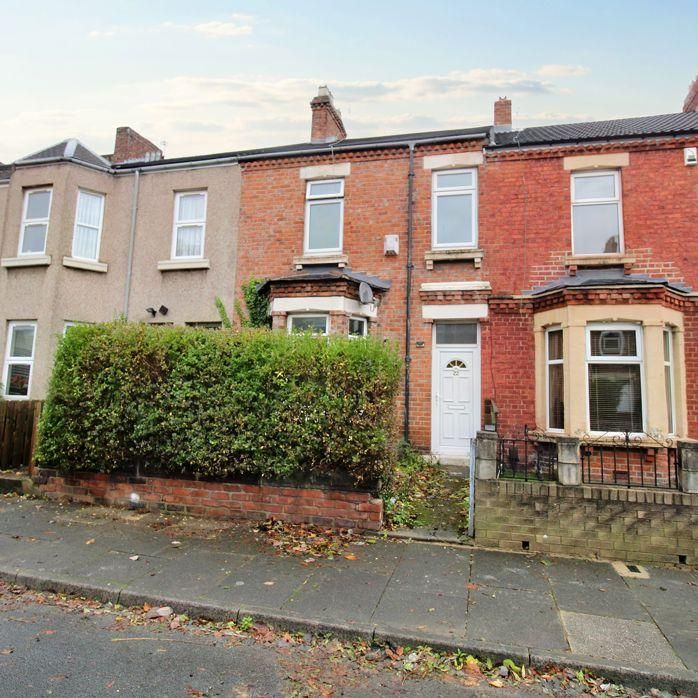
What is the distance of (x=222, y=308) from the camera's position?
1069cm

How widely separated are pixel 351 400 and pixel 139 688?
3.42 meters

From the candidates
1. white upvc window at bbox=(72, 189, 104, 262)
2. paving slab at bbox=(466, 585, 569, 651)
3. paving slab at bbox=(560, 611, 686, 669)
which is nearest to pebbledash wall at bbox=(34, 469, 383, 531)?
paving slab at bbox=(466, 585, 569, 651)

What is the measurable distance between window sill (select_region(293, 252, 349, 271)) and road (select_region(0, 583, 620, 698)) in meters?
7.96

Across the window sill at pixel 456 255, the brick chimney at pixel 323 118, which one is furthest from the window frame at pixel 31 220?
the window sill at pixel 456 255

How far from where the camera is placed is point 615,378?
836cm

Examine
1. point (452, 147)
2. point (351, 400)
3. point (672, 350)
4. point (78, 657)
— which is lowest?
point (78, 657)

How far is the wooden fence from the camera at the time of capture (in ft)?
24.6

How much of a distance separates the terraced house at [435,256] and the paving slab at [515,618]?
427 cm

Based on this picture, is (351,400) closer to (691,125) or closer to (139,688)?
(139,688)

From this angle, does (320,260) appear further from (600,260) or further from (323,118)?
(600,260)

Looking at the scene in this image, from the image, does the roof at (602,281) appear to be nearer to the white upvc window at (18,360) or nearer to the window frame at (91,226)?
the window frame at (91,226)

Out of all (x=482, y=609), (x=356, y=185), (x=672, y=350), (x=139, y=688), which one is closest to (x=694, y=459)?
(x=482, y=609)

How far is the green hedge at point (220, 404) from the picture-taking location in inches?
226

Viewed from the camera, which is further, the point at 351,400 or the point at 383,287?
the point at 383,287
